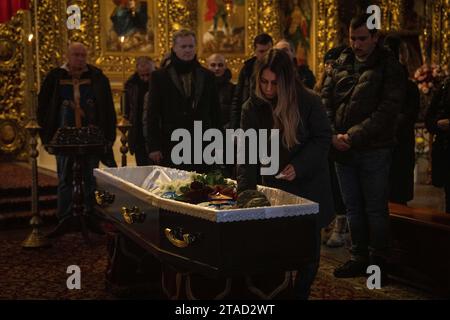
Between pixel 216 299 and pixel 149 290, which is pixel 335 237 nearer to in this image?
pixel 149 290

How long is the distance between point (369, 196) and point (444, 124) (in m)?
1.35

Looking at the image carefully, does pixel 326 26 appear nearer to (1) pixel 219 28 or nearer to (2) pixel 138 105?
(1) pixel 219 28

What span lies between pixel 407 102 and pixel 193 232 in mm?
3253

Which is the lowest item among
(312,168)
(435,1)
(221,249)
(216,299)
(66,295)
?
(66,295)

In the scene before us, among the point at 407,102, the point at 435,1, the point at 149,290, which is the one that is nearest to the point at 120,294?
the point at 149,290

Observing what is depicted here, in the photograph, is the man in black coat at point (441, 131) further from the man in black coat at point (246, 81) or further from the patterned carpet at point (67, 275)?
the man in black coat at point (246, 81)

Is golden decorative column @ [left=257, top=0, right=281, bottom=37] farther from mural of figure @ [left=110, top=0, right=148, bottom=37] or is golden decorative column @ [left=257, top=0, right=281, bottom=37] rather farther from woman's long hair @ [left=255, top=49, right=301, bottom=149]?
woman's long hair @ [left=255, top=49, right=301, bottom=149]

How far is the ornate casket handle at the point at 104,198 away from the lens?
3.94 metres

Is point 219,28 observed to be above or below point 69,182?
above

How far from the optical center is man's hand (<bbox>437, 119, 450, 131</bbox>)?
5113 mm

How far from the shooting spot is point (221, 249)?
8.65 ft

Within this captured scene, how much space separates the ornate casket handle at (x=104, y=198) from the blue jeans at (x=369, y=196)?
4.99 ft

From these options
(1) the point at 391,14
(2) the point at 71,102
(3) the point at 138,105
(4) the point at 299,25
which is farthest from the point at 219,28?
(2) the point at 71,102

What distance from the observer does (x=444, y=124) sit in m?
5.13
